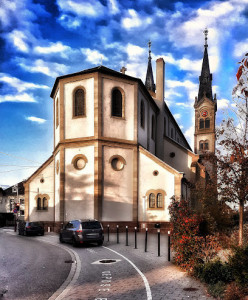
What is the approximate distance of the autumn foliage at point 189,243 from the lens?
29.9 ft

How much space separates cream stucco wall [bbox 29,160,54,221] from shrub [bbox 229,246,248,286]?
77.9 feet

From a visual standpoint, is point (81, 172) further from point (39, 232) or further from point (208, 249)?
point (208, 249)

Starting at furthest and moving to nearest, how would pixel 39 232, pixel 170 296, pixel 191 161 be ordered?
1. pixel 191 161
2. pixel 39 232
3. pixel 170 296

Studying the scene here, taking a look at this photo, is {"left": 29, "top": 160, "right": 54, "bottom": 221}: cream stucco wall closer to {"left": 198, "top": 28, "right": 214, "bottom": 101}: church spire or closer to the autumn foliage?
the autumn foliage

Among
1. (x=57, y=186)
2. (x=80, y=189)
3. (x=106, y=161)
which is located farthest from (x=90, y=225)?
(x=57, y=186)

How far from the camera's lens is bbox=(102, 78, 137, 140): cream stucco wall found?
26.0 m

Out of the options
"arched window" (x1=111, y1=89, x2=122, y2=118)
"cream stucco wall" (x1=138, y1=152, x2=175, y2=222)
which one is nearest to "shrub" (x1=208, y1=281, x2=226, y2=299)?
"cream stucco wall" (x1=138, y1=152, x2=175, y2=222)

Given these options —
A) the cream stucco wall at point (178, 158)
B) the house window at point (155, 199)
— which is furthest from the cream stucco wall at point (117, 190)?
the cream stucco wall at point (178, 158)

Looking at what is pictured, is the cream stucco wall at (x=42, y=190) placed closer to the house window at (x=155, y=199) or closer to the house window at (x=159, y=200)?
the house window at (x=155, y=199)

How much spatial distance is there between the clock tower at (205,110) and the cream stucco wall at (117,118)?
4156 centimetres

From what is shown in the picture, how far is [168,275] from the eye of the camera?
Answer: 8969 mm

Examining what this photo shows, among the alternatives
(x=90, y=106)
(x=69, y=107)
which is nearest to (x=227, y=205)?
(x=90, y=106)

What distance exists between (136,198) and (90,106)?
8.59 m

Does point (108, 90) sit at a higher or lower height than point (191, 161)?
higher
